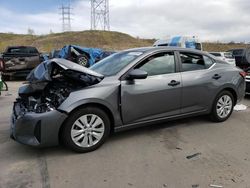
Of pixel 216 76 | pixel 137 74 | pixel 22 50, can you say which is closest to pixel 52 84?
pixel 137 74

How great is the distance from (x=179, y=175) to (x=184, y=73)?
221 cm

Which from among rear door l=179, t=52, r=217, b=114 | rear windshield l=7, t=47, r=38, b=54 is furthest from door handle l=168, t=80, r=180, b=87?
rear windshield l=7, t=47, r=38, b=54

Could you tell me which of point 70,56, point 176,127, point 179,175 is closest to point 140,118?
point 176,127

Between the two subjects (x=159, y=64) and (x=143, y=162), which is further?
(x=159, y=64)

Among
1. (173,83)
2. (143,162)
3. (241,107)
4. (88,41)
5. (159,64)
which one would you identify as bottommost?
(143,162)

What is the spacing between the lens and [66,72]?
15.2 feet

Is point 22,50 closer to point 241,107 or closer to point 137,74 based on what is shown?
point 241,107

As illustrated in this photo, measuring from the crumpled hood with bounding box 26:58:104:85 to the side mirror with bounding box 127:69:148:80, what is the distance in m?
0.44

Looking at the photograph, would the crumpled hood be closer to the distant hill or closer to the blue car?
the blue car

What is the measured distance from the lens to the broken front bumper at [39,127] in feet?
13.3

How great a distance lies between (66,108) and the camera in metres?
4.14

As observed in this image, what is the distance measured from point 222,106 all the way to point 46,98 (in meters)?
3.42

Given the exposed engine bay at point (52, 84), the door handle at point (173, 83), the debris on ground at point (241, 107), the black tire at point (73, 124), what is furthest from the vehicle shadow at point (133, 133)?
the debris on ground at point (241, 107)

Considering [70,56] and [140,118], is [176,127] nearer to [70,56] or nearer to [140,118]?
[140,118]
